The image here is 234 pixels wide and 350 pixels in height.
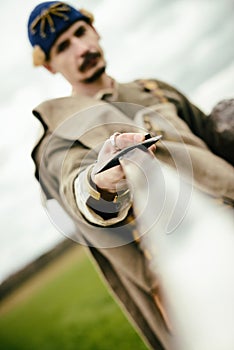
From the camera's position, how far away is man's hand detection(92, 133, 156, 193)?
62cm

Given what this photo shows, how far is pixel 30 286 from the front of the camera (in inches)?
38.6

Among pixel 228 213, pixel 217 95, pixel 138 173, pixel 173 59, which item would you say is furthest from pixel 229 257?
pixel 173 59

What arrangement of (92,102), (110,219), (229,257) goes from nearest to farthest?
(110,219)
(229,257)
(92,102)

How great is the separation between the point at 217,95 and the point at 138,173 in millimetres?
402

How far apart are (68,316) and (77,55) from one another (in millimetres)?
668

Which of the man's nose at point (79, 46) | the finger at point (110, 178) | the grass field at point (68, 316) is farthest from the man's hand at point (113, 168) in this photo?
the man's nose at point (79, 46)

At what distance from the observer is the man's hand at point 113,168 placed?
2.03ft

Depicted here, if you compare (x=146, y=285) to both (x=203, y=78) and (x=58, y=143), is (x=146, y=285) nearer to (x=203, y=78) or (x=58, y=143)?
(x=58, y=143)

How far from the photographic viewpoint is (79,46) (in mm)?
974

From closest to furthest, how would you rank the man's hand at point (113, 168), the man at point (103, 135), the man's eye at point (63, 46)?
the man's hand at point (113, 168)
the man at point (103, 135)
the man's eye at point (63, 46)

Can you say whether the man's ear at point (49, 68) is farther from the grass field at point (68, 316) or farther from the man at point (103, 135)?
the grass field at point (68, 316)

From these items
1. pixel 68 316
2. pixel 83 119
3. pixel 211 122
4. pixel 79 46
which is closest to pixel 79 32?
pixel 79 46

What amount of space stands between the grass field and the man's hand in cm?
32

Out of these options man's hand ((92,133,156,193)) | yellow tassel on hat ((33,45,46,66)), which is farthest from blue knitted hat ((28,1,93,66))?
man's hand ((92,133,156,193))
